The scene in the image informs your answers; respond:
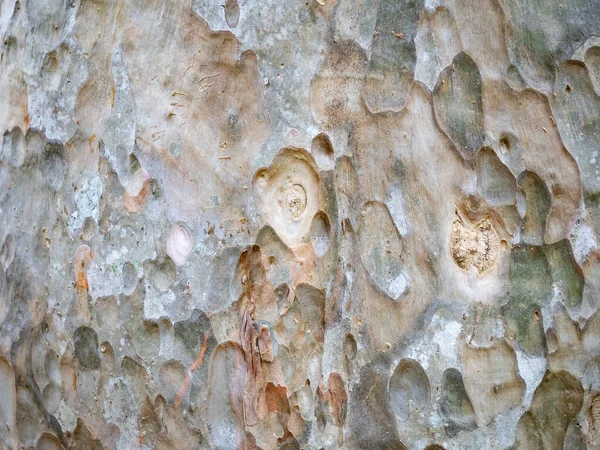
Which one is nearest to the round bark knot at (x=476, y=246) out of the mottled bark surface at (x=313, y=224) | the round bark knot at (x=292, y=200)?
the mottled bark surface at (x=313, y=224)

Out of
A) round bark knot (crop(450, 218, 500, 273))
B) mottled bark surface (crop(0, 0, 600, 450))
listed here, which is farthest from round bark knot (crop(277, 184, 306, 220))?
round bark knot (crop(450, 218, 500, 273))

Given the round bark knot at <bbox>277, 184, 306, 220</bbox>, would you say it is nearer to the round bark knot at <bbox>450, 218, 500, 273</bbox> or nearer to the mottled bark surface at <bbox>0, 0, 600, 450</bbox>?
the mottled bark surface at <bbox>0, 0, 600, 450</bbox>

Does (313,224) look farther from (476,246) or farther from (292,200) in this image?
(476,246)

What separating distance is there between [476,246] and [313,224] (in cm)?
22

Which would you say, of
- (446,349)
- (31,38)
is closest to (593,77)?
(446,349)

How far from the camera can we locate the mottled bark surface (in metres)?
0.92

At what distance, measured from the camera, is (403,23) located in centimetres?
97

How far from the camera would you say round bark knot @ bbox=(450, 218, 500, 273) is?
935 mm

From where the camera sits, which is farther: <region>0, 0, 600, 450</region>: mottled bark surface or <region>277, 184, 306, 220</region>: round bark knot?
<region>277, 184, 306, 220</region>: round bark knot

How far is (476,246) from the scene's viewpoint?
94 cm

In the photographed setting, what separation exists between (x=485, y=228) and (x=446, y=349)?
157mm

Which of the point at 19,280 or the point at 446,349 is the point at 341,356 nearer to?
the point at 446,349

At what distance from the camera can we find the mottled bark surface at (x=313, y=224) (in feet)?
3.01

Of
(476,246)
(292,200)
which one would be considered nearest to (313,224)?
(292,200)
